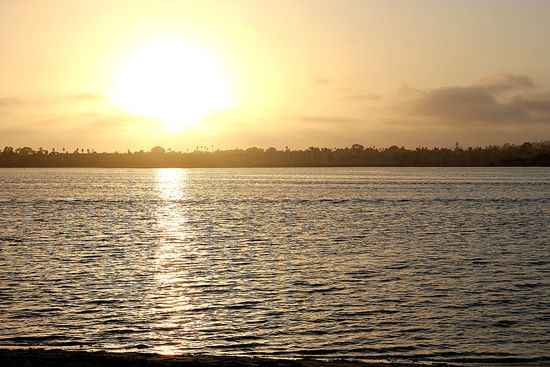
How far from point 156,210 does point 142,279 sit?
70.4 meters

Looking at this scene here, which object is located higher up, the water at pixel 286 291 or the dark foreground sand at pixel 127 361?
the dark foreground sand at pixel 127 361

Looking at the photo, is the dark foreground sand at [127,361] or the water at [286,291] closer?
the dark foreground sand at [127,361]

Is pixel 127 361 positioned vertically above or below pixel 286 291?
above

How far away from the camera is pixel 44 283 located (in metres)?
35.4

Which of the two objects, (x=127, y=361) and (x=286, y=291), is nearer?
(x=127, y=361)

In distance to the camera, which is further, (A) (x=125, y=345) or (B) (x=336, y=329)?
(B) (x=336, y=329)

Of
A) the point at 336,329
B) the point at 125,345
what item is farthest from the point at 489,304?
the point at 125,345

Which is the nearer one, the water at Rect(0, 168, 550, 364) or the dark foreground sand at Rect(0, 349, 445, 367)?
the dark foreground sand at Rect(0, 349, 445, 367)

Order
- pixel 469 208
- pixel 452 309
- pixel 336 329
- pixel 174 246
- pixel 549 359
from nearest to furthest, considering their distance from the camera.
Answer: pixel 549 359
pixel 336 329
pixel 452 309
pixel 174 246
pixel 469 208

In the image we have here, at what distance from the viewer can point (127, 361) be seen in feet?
61.1

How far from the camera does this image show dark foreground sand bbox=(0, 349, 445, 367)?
17.9 meters

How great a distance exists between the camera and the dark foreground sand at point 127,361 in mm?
17891

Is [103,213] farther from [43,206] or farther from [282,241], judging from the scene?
[282,241]

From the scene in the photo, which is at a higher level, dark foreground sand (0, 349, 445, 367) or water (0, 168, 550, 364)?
dark foreground sand (0, 349, 445, 367)
